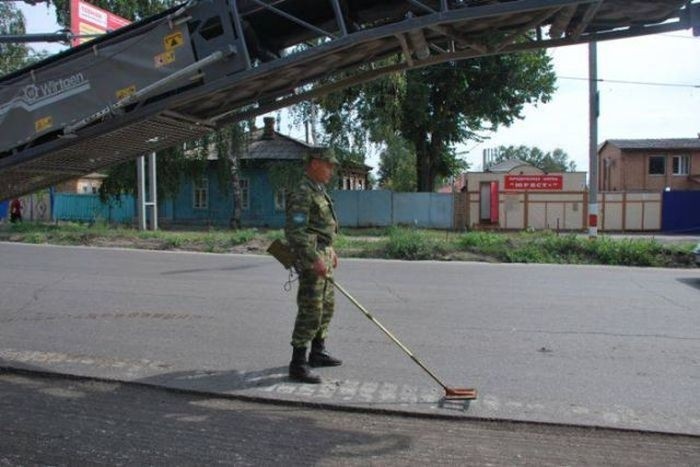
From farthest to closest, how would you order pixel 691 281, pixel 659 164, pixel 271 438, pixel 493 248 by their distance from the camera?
pixel 659 164
pixel 493 248
pixel 691 281
pixel 271 438

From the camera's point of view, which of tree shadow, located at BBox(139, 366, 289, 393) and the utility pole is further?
the utility pole

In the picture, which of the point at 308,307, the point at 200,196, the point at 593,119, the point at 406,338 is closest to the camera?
the point at 308,307

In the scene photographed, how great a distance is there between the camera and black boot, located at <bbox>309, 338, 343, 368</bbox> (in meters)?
5.86

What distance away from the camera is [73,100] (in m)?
5.75

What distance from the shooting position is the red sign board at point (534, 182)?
3259 cm

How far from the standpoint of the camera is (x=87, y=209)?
120 feet

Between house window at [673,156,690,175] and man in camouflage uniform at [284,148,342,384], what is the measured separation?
162 feet

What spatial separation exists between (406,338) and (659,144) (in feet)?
156

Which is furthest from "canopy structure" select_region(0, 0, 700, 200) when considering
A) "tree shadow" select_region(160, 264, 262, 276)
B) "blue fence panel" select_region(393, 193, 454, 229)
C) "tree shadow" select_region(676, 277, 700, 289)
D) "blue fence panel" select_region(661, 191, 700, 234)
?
"blue fence panel" select_region(661, 191, 700, 234)

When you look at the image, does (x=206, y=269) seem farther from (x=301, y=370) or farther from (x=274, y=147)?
(x=274, y=147)

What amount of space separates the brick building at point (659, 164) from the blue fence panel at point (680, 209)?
1624 centimetres

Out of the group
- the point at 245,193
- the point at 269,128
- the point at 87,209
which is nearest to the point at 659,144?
the point at 269,128

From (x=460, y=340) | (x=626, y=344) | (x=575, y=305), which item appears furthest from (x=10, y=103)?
(x=575, y=305)

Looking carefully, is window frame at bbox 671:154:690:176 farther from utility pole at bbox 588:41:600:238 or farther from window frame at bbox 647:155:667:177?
utility pole at bbox 588:41:600:238
